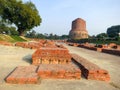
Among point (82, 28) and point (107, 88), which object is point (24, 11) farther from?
point (82, 28)

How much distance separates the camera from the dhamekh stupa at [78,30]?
8695 centimetres

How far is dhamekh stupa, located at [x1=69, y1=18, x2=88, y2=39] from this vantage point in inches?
3423

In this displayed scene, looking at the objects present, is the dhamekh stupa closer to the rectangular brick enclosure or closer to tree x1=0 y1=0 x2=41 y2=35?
tree x1=0 y1=0 x2=41 y2=35

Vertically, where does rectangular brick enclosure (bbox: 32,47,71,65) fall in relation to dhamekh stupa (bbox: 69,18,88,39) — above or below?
below

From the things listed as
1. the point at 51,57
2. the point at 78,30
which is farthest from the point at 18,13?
the point at 78,30

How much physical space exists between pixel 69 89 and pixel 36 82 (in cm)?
74

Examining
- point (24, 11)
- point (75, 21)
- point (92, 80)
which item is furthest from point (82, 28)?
point (92, 80)

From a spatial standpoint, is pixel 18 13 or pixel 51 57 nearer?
pixel 51 57

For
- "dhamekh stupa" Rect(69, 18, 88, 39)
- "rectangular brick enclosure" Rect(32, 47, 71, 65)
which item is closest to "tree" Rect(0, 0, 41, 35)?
"rectangular brick enclosure" Rect(32, 47, 71, 65)

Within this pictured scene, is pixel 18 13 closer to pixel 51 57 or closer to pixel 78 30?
pixel 51 57

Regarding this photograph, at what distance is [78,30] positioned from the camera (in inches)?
3435

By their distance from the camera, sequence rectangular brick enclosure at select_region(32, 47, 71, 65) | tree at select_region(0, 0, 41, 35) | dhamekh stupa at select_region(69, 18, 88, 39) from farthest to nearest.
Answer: dhamekh stupa at select_region(69, 18, 88, 39)
tree at select_region(0, 0, 41, 35)
rectangular brick enclosure at select_region(32, 47, 71, 65)

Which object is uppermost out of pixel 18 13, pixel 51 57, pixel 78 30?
pixel 18 13

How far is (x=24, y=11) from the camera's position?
3853cm
